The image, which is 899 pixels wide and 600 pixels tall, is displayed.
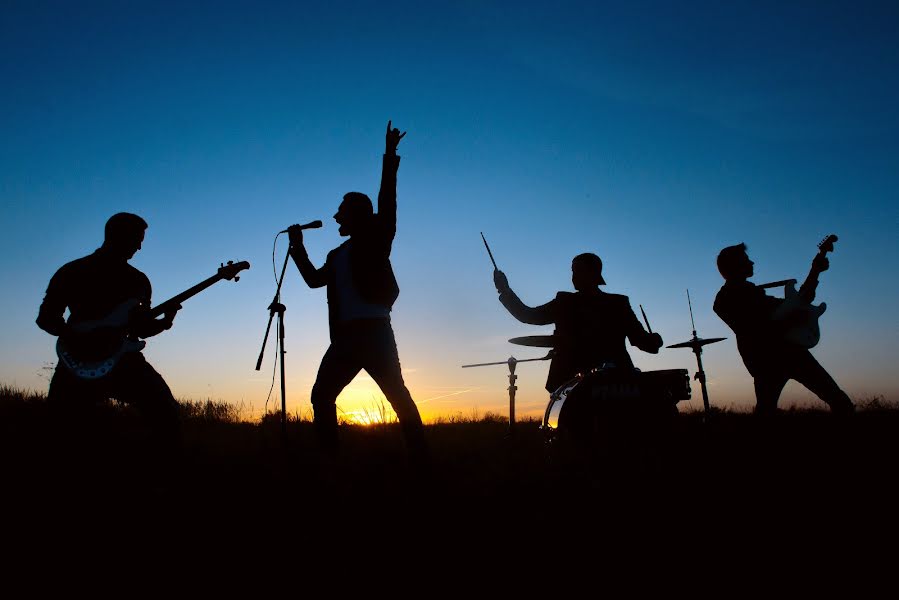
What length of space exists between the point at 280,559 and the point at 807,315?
6.09 metres

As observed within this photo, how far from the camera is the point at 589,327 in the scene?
5473mm

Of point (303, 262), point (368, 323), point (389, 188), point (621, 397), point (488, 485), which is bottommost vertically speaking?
point (488, 485)

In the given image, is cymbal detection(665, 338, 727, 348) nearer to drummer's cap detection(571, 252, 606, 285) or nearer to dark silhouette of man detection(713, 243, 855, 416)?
dark silhouette of man detection(713, 243, 855, 416)

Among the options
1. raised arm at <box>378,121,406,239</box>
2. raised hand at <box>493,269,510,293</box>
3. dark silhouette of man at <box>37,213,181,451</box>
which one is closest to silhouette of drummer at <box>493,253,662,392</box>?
raised hand at <box>493,269,510,293</box>

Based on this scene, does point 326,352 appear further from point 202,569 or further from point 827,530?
point 827,530

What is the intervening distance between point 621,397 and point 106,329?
4280 millimetres

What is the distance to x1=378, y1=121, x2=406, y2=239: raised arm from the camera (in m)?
4.73

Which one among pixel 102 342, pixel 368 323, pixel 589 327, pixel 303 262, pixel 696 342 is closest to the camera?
pixel 102 342

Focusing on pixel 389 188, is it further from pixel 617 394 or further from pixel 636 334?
pixel 636 334

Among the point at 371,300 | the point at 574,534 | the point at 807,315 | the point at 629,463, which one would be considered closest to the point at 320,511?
the point at 574,534

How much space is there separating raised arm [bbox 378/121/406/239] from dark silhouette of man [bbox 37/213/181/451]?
2.27 meters

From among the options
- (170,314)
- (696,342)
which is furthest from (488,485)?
(696,342)

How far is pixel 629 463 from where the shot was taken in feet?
13.2

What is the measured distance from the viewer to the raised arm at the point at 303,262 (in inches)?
196
